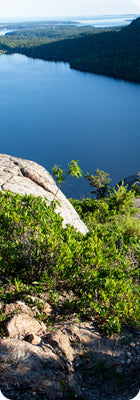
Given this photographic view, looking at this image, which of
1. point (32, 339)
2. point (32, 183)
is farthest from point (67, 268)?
point (32, 183)

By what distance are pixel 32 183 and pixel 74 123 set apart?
38.0 meters

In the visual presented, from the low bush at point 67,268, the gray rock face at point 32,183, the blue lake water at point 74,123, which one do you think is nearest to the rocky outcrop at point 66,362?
the low bush at point 67,268

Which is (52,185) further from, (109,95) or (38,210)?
(109,95)

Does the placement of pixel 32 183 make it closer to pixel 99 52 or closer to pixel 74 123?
pixel 74 123

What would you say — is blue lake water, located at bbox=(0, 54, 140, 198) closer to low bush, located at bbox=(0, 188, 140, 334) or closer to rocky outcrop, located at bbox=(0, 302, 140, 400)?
low bush, located at bbox=(0, 188, 140, 334)

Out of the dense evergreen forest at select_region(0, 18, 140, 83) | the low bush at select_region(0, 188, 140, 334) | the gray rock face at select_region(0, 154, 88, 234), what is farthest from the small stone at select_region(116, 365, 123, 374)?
the dense evergreen forest at select_region(0, 18, 140, 83)

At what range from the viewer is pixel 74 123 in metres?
44.2

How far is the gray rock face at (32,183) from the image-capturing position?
712cm

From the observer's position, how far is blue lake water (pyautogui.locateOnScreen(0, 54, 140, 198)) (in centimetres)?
3419

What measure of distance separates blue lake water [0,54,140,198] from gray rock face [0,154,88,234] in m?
19.0

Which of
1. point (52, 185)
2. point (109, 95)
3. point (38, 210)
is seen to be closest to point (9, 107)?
point (109, 95)

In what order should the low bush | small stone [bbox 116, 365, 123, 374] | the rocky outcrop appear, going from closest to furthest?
the rocky outcrop, small stone [bbox 116, 365, 123, 374], the low bush

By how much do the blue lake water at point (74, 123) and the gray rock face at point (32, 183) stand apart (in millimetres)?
18964

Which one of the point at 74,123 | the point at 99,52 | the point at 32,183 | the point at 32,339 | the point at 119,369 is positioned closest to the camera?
the point at 119,369
